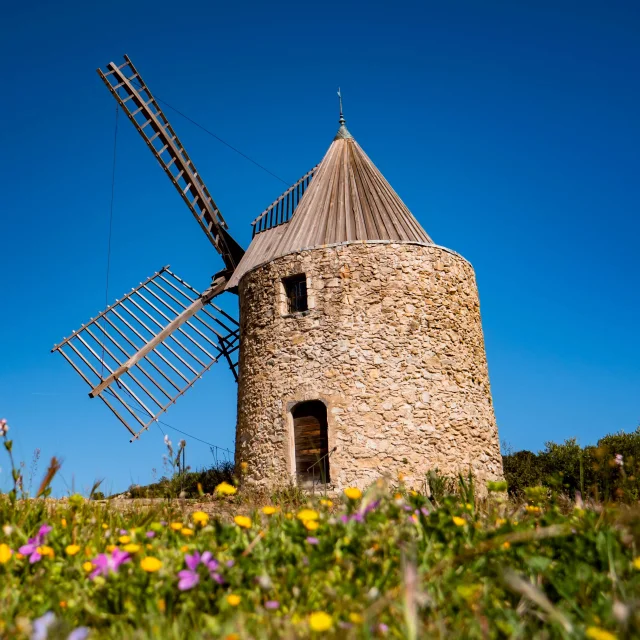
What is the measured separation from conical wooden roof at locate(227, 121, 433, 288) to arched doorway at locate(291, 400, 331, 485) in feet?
9.35

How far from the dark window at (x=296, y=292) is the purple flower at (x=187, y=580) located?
8.74 m

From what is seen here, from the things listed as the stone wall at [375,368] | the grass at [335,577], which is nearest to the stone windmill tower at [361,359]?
the stone wall at [375,368]

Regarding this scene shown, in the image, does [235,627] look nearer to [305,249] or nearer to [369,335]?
[369,335]

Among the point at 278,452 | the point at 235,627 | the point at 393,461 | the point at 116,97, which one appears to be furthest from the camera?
the point at 116,97

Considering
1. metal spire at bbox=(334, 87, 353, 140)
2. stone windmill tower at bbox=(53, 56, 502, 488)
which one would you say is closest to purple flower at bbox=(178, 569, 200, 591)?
stone windmill tower at bbox=(53, 56, 502, 488)

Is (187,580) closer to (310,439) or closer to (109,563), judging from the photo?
(109,563)

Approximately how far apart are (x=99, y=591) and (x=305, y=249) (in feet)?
29.2

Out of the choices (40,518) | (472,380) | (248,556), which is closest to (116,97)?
(472,380)

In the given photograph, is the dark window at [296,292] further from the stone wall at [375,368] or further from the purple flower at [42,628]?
the purple flower at [42,628]

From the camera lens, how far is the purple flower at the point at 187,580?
7.26ft

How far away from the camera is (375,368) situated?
9.97 meters

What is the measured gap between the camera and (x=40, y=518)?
11.7ft

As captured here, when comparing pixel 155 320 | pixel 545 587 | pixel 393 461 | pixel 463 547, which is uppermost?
pixel 155 320

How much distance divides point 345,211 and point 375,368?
143 inches
